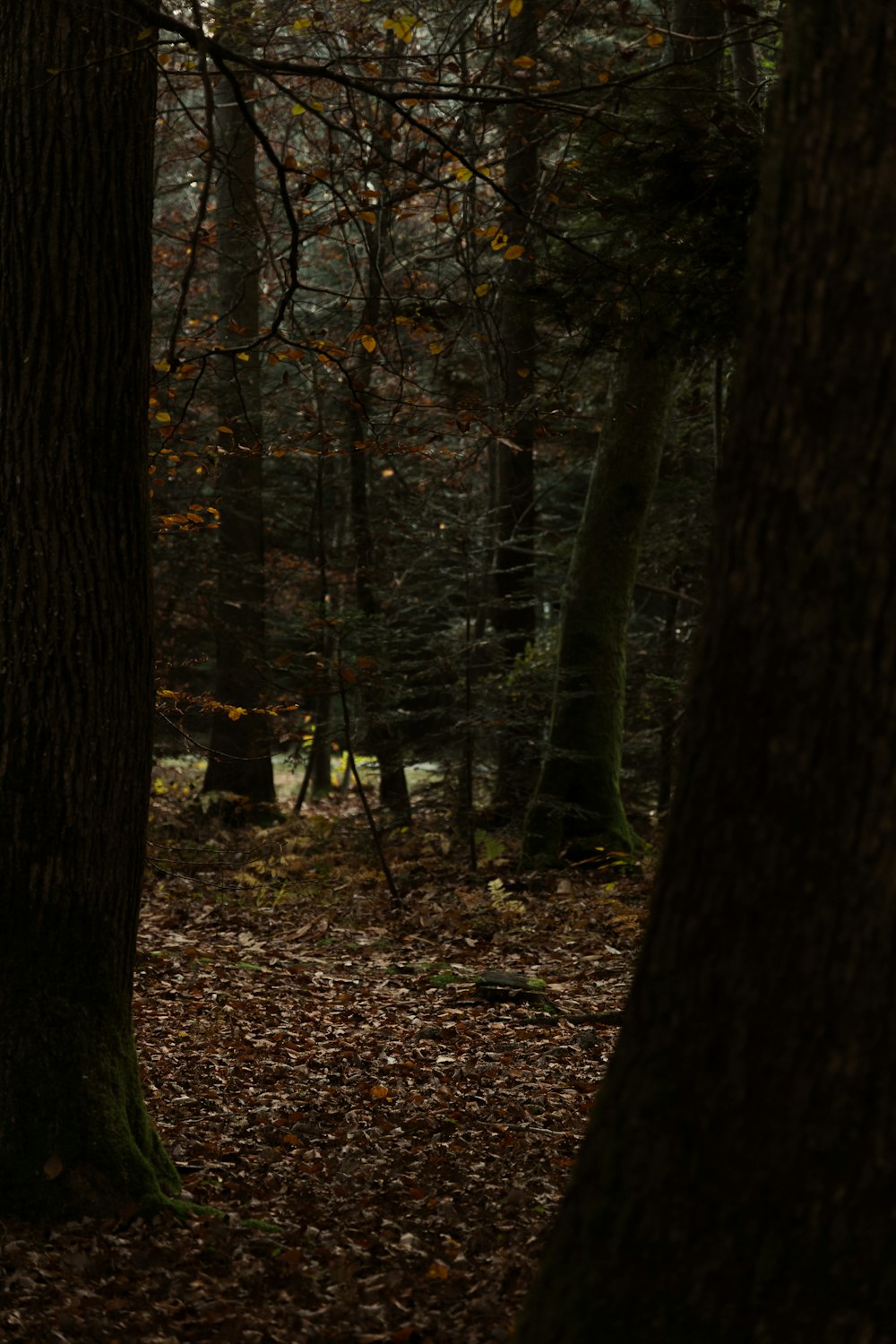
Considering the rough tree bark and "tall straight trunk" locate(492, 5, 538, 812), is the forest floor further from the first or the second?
"tall straight trunk" locate(492, 5, 538, 812)

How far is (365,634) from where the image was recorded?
12.4 m

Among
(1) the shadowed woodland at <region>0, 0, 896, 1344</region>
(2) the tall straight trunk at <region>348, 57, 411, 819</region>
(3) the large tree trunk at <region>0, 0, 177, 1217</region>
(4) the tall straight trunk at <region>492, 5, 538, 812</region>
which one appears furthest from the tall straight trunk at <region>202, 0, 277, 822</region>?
(3) the large tree trunk at <region>0, 0, 177, 1217</region>

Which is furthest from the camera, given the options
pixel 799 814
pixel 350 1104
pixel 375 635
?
pixel 375 635

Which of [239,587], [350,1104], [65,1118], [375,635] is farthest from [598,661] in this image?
[65,1118]

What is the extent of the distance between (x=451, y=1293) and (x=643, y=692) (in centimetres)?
1138

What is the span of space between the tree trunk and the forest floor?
581 millimetres

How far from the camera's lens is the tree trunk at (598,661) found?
37.7 feet

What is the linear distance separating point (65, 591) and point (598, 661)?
786 centimetres

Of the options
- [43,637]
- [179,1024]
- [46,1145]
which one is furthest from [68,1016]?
[179,1024]

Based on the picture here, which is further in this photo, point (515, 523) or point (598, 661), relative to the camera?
point (515, 523)

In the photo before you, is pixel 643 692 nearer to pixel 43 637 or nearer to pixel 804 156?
pixel 43 637

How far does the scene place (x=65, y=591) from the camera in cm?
449

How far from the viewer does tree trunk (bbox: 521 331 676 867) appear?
11500 mm

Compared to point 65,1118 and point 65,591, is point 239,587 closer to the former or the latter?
point 65,591
